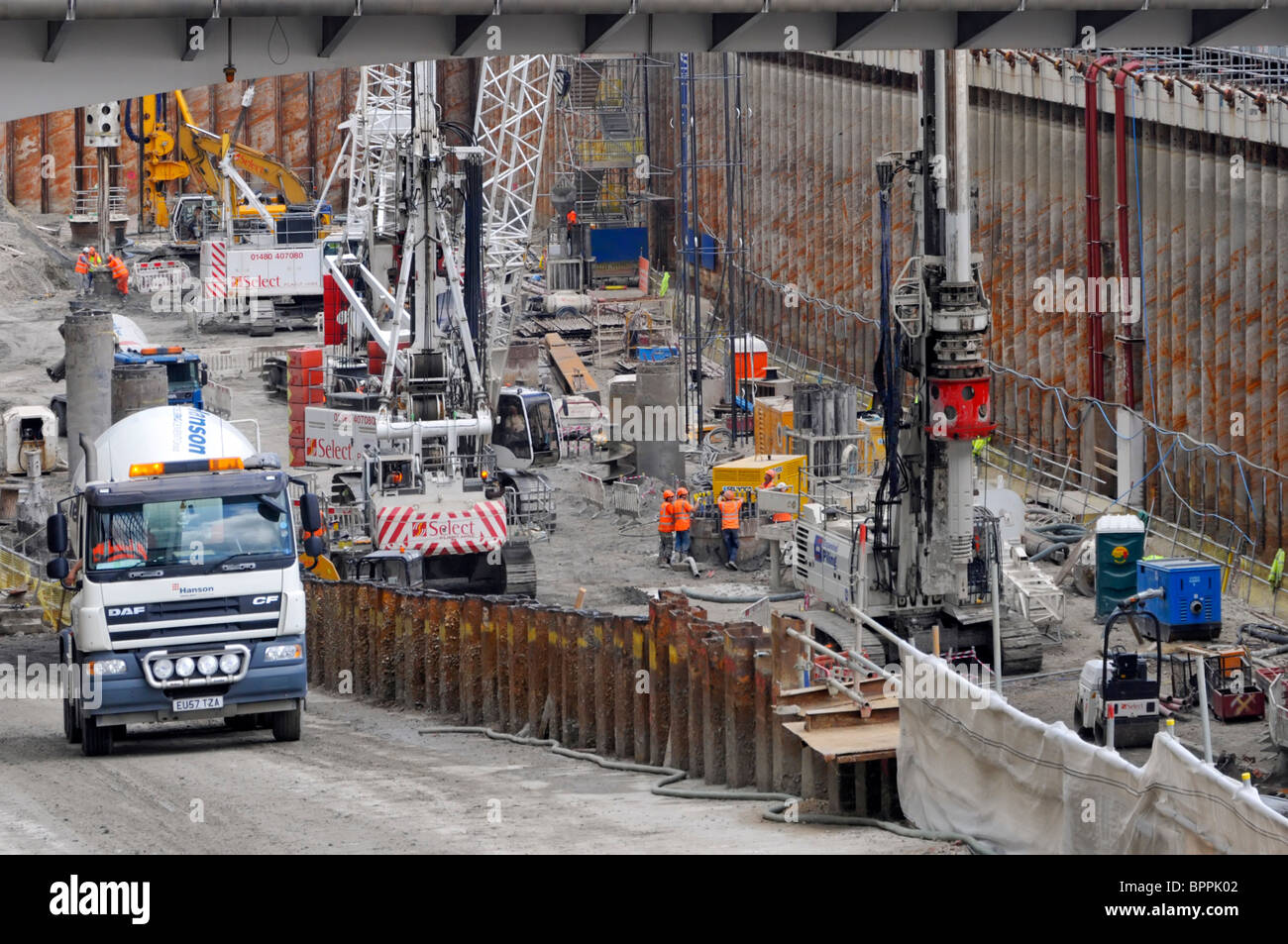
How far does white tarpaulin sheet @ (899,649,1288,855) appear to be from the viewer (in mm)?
12031

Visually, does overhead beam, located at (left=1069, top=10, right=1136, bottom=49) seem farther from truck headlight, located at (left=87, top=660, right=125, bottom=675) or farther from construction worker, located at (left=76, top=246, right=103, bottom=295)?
construction worker, located at (left=76, top=246, right=103, bottom=295)

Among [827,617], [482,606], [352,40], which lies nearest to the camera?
[352,40]

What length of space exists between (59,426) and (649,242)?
2660cm

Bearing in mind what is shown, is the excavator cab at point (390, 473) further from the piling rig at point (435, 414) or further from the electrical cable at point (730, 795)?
the electrical cable at point (730, 795)

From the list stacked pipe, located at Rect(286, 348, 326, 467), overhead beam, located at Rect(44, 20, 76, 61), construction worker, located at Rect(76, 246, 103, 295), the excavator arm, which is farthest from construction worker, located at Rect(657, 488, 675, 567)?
the excavator arm

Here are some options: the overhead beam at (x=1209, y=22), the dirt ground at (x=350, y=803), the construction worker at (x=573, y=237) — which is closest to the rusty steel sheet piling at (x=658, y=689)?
the dirt ground at (x=350, y=803)

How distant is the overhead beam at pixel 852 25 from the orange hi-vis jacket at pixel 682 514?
11932 mm

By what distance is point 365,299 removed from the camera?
148 ft

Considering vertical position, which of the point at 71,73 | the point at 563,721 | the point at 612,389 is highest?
the point at 71,73

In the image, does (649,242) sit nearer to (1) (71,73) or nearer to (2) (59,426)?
(2) (59,426)

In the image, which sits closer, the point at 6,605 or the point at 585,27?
→ the point at 585,27

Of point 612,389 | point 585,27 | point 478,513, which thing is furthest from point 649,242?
point 585,27

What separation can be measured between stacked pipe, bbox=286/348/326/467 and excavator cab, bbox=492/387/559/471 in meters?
4.57

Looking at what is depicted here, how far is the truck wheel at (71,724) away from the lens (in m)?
21.2
